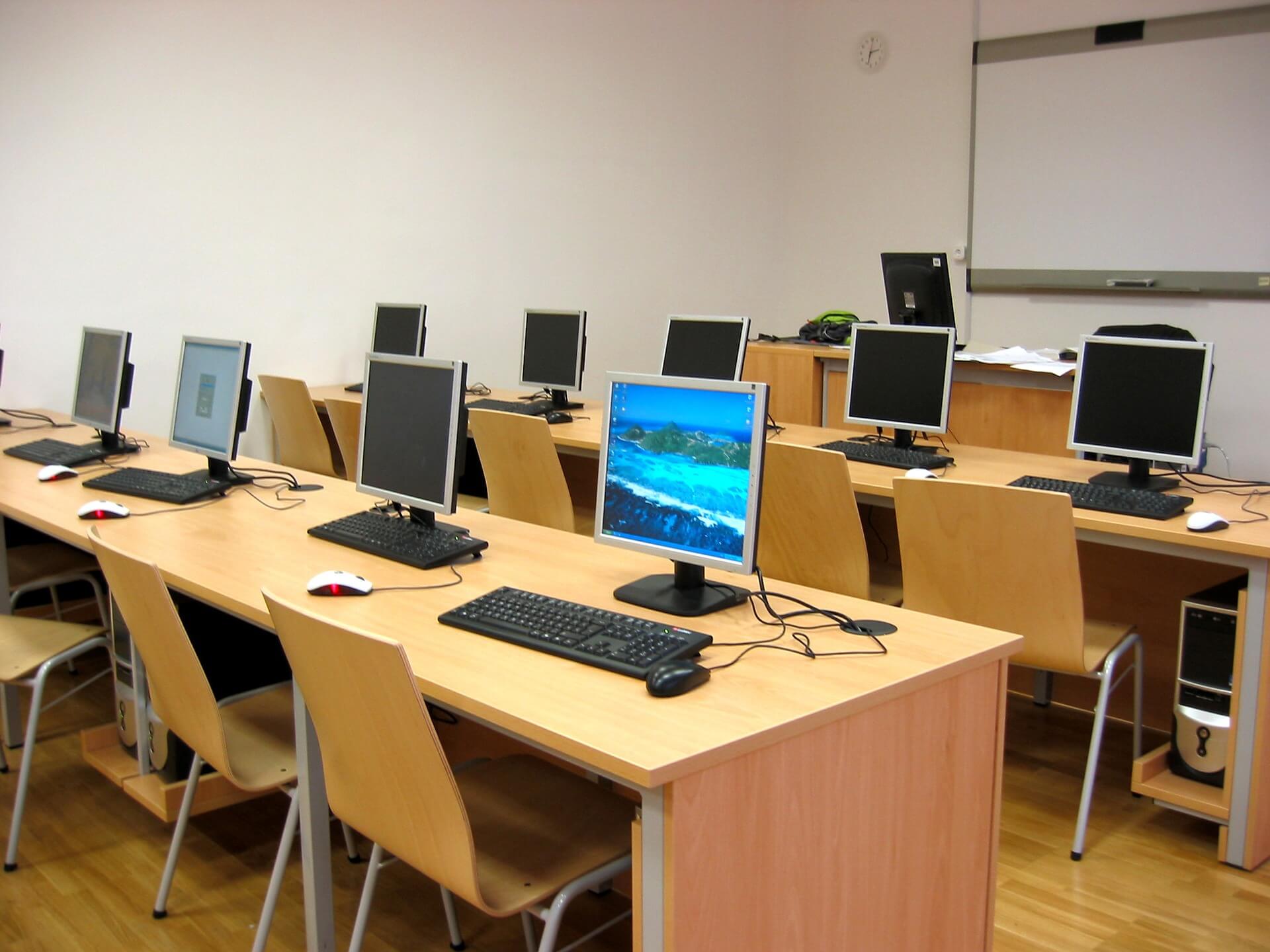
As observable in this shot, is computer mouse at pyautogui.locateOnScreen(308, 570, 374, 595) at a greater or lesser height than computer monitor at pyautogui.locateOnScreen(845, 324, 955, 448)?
lesser

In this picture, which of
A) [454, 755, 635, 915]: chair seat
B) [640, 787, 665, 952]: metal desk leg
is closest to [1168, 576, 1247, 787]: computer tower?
[454, 755, 635, 915]: chair seat

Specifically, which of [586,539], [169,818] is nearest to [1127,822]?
[586,539]

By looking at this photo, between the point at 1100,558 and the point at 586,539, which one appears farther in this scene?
the point at 1100,558

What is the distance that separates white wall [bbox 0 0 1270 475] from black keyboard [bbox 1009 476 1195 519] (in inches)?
121

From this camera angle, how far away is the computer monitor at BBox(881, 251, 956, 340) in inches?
183

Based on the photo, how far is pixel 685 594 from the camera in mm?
2123

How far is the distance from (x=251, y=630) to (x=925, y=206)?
537 cm

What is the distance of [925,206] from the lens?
6.96m

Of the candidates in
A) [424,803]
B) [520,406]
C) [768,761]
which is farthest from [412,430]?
[520,406]

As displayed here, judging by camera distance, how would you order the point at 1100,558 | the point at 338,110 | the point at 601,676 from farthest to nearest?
the point at 338,110 < the point at 1100,558 < the point at 601,676

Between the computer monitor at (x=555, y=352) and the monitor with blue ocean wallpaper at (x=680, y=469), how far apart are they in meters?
2.62

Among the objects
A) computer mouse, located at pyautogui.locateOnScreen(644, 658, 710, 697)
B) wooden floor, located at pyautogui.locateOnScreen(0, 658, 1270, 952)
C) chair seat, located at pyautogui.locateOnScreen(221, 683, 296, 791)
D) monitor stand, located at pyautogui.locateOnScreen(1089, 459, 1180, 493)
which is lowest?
wooden floor, located at pyautogui.locateOnScreen(0, 658, 1270, 952)

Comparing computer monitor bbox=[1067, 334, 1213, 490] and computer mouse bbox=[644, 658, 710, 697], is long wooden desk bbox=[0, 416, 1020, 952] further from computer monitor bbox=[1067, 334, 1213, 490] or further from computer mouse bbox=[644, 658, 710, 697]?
→ computer monitor bbox=[1067, 334, 1213, 490]

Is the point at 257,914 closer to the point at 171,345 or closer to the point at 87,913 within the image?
the point at 87,913
